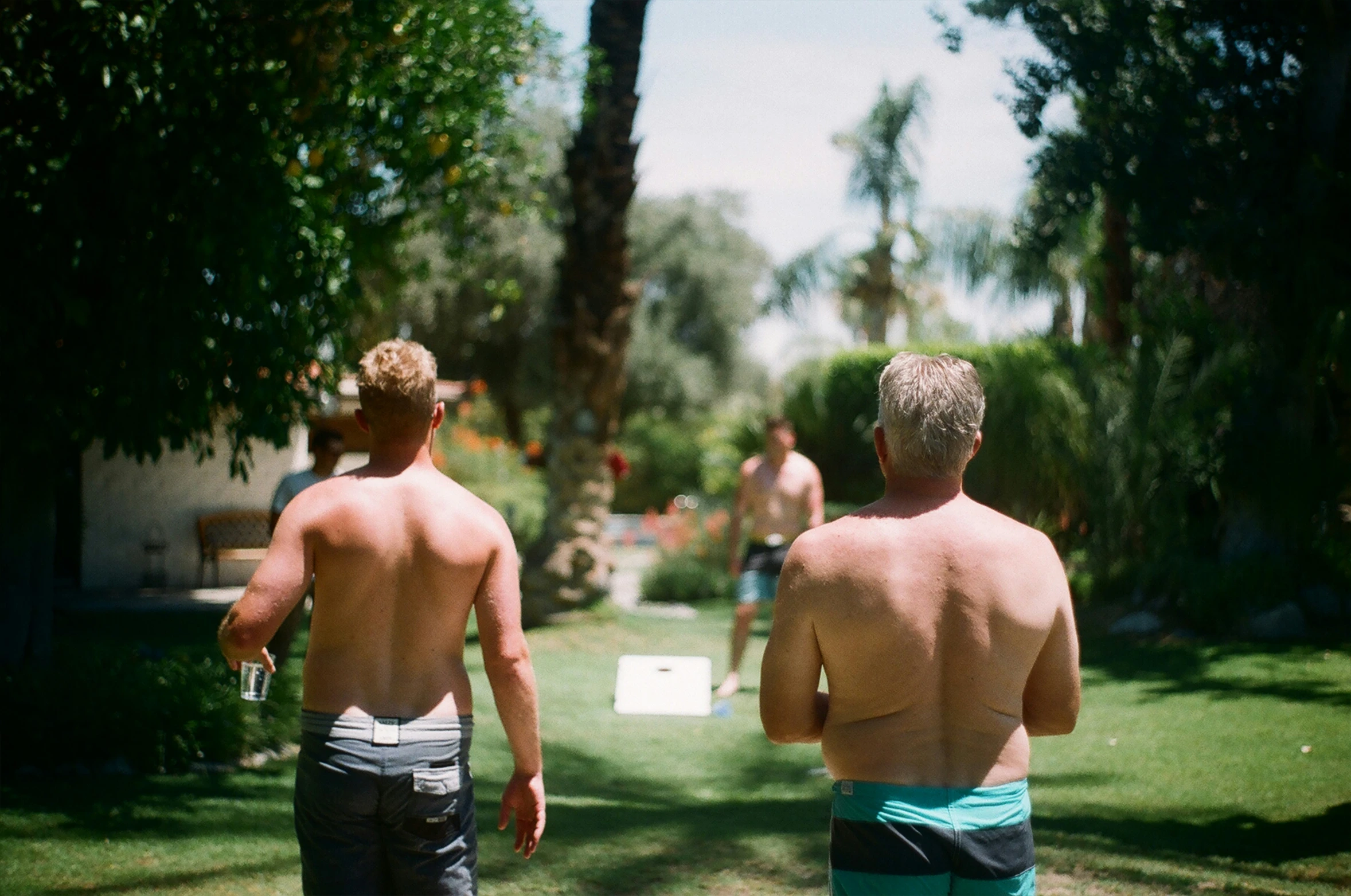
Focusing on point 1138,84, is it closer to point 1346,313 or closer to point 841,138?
point 1346,313

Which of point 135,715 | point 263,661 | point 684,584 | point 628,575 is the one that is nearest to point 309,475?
point 135,715

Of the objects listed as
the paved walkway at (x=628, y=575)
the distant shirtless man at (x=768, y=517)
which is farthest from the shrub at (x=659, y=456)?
the distant shirtless man at (x=768, y=517)

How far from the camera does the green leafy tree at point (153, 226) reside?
6277 millimetres

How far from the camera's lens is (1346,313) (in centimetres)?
980

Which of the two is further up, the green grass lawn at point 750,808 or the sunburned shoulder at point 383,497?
the sunburned shoulder at point 383,497

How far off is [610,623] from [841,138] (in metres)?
21.0

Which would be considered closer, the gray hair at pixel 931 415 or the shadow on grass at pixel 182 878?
the gray hair at pixel 931 415

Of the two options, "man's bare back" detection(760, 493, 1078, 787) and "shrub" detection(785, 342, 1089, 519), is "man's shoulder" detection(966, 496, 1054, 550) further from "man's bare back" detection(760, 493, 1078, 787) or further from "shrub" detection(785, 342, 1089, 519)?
"shrub" detection(785, 342, 1089, 519)

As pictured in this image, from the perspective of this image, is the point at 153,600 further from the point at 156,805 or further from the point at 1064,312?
→ the point at 1064,312

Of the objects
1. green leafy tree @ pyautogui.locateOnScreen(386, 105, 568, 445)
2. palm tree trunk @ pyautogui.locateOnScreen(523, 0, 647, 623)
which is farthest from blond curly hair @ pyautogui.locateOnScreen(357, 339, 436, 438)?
green leafy tree @ pyautogui.locateOnScreen(386, 105, 568, 445)

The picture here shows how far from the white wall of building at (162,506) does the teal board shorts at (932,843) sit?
46.7 ft

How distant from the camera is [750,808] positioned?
6.45 m

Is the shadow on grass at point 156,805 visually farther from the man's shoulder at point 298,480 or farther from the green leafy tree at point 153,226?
the man's shoulder at point 298,480

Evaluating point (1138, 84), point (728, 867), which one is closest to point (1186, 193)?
point (1138, 84)
